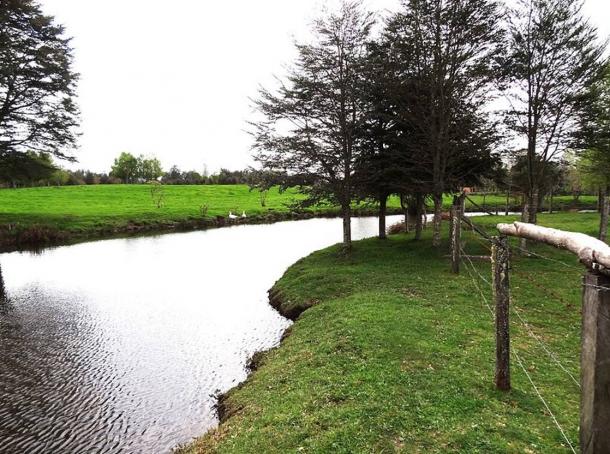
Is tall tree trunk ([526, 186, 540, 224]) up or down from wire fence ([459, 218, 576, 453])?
up

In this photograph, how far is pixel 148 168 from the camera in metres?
149

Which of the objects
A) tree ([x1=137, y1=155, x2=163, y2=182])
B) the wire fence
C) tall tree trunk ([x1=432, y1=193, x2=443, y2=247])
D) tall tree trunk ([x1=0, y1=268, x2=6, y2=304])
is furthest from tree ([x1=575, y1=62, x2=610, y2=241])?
tree ([x1=137, y1=155, x2=163, y2=182])

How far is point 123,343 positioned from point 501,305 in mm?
16194

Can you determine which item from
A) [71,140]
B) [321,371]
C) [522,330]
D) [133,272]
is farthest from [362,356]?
[71,140]

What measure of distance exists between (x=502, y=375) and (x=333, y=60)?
2370 centimetres

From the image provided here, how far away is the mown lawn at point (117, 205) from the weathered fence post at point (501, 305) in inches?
1328

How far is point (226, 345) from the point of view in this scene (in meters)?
18.6

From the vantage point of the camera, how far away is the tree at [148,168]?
486ft

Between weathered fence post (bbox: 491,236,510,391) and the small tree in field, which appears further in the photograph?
the small tree in field

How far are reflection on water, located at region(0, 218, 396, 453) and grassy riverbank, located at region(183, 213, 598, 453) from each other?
1976mm

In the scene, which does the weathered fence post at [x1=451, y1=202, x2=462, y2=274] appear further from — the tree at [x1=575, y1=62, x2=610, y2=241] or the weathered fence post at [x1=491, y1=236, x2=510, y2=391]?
the weathered fence post at [x1=491, y1=236, x2=510, y2=391]

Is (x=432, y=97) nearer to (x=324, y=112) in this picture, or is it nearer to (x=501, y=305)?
(x=324, y=112)

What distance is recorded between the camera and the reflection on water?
40.8ft

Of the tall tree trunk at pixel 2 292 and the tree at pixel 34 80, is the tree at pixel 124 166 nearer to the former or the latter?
the tree at pixel 34 80
